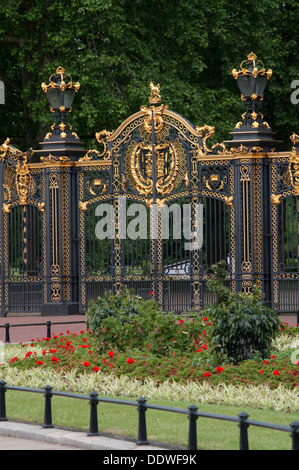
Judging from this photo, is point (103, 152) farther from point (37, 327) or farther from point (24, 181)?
point (37, 327)

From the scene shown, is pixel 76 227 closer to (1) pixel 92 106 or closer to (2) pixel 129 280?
(2) pixel 129 280

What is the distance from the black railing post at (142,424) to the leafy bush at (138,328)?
4.55 metres

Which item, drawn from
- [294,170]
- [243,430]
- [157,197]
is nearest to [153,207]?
[157,197]

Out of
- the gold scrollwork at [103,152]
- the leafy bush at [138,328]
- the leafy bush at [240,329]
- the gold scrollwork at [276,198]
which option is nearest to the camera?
the leafy bush at [240,329]

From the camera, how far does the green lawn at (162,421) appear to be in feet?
28.1

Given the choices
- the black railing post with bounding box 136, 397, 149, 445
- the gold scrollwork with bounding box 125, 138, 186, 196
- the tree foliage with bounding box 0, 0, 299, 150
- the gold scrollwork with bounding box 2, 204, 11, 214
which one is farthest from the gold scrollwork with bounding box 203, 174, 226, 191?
the black railing post with bounding box 136, 397, 149, 445

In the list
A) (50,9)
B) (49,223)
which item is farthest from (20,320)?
(50,9)

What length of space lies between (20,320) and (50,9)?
9.76m

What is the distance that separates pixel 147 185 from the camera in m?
20.8

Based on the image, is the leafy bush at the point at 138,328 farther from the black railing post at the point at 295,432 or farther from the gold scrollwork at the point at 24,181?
the gold scrollwork at the point at 24,181

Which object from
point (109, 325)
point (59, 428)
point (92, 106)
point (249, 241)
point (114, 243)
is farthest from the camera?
point (92, 106)

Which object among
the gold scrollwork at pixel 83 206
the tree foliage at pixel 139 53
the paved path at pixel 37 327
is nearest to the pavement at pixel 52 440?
the paved path at pixel 37 327

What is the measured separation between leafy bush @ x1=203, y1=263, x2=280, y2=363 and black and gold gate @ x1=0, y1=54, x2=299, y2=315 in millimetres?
6193

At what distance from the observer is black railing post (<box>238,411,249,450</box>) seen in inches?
300
